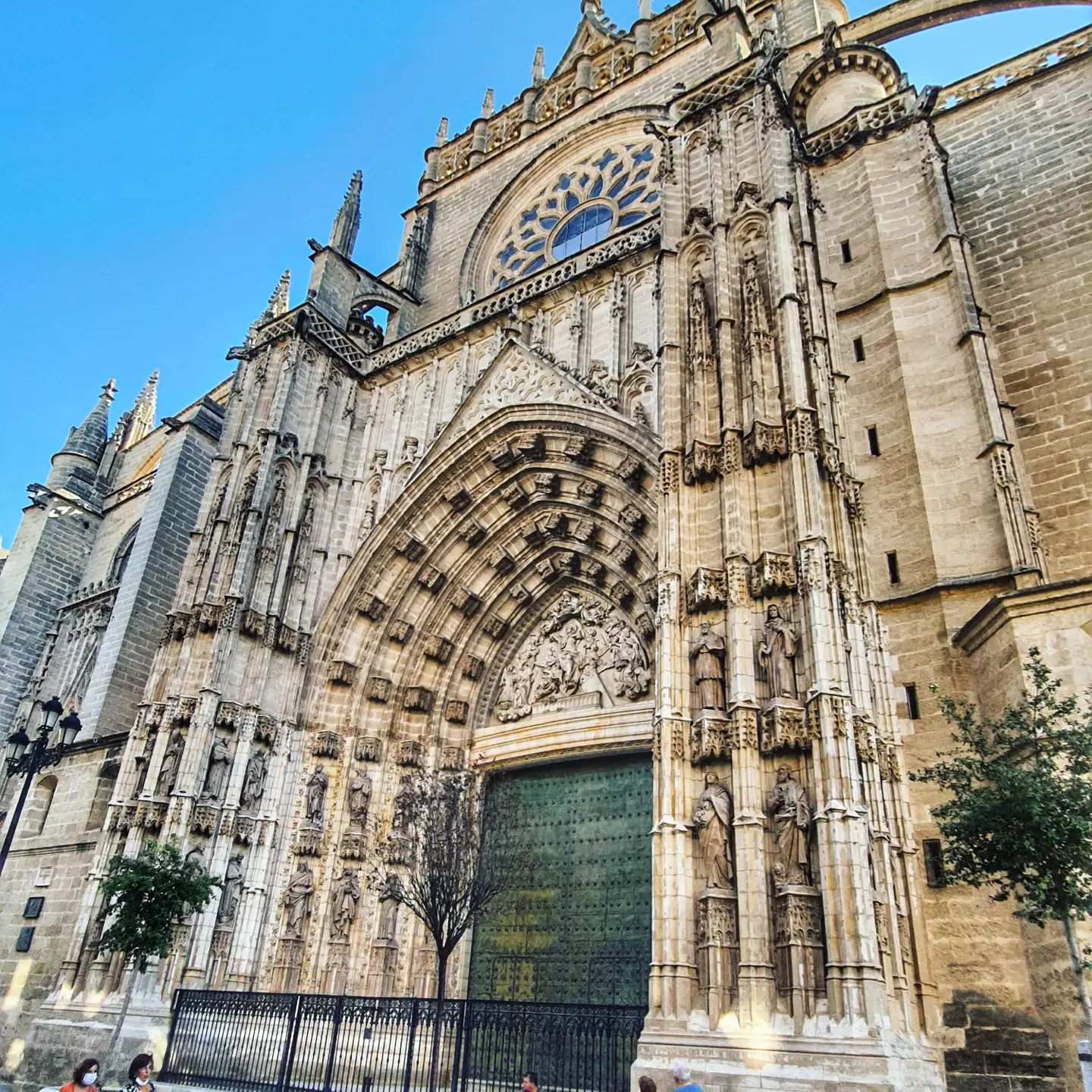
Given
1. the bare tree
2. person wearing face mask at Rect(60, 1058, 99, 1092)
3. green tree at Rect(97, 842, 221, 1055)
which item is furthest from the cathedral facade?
person wearing face mask at Rect(60, 1058, 99, 1092)

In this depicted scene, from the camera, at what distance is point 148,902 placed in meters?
10.3

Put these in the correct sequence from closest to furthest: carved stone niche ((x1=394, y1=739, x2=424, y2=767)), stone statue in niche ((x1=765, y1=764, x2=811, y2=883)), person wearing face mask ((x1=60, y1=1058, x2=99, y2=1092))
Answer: person wearing face mask ((x1=60, y1=1058, x2=99, y2=1092))
stone statue in niche ((x1=765, y1=764, x2=811, y2=883))
carved stone niche ((x1=394, y1=739, x2=424, y2=767))

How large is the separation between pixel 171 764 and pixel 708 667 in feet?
25.8

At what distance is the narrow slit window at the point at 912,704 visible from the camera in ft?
32.4

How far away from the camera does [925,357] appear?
11984 mm

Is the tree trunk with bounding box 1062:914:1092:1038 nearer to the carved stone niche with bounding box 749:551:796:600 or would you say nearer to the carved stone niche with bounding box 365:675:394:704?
the carved stone niche with bounding box 749:551:796:600

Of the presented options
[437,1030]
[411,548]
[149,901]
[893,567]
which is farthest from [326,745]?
[893,567]

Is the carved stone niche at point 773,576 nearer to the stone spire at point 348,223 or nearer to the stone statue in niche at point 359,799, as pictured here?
the stone statue in niche at point 359,799

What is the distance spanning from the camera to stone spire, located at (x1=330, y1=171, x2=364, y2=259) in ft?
63.8

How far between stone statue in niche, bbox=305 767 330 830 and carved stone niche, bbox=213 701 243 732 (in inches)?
52.9

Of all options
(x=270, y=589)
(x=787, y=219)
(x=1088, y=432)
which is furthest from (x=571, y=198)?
(x=1088, y=432)

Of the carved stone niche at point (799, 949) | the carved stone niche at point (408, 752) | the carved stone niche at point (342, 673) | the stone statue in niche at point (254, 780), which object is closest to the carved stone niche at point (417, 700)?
the carved stone niche at point (408, 752)

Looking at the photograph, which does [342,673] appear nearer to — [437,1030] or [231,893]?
[231,893]

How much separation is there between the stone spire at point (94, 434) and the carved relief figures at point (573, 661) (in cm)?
1738
